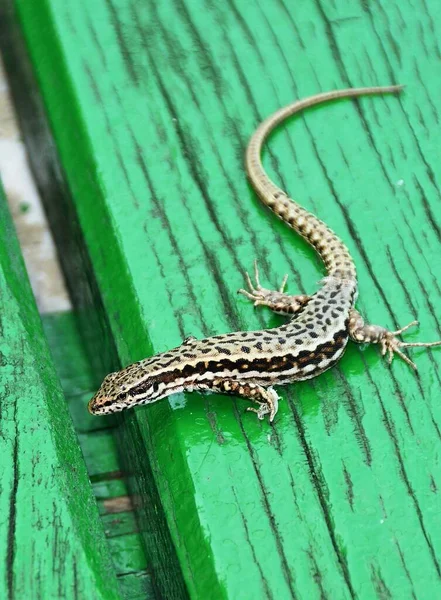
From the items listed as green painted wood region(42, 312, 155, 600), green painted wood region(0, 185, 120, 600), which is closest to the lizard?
green painted wood region(42, 312, 155, 600)

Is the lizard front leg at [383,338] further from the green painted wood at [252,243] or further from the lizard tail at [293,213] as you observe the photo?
the lizard tail at [293,213]

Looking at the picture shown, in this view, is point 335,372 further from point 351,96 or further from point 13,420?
point 351,96

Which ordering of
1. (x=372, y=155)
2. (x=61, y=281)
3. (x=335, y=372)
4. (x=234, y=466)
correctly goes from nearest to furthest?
1. (x=234, y=466)
2. (x=335, y=372)
3. (x=372, y=155)
4. (x=61, y=281)

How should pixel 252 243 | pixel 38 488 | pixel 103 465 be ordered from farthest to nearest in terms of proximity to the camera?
pixel 103 465 < pixel 252 243 < pixel 38 488

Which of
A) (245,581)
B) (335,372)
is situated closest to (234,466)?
(245,581)

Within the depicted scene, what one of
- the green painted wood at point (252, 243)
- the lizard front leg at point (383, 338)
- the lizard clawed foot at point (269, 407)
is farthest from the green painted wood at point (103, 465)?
the lizard front leg at point (383, 338)

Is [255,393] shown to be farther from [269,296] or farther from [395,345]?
[395,345]

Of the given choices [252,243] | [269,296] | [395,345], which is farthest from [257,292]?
[395,345]
